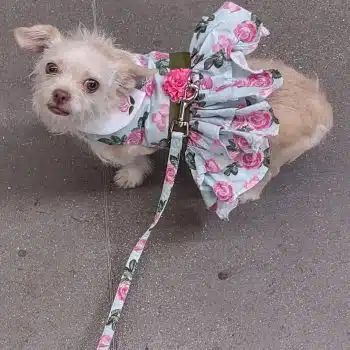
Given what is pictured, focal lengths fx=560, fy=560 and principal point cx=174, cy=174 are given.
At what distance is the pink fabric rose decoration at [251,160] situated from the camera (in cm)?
113

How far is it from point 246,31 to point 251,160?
26cm

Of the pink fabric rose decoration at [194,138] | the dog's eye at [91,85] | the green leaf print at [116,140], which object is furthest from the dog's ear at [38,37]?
the pink fabric rose decoration at [194,138]

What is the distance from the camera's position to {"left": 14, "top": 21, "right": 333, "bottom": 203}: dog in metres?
1.02

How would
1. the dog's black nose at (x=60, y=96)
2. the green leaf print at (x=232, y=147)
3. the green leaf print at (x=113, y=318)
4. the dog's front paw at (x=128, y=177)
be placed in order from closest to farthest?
1. the dog's black nose at (x=60, y=96)
2. the green leaf print at (x=232, y=147)
3. the green leaf print at (x=113, y=318)
4. the dog's front paw at (x=128, y=177)

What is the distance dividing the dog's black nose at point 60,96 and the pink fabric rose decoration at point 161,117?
179 millimetres

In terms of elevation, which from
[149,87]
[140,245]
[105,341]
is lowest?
[105,341]

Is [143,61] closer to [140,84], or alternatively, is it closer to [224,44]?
[140,84]

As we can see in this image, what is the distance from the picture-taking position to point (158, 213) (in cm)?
120

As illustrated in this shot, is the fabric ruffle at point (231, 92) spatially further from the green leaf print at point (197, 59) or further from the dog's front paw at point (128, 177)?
the dog's front paw at point (128, 177)

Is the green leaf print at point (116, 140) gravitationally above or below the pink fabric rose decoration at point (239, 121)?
below

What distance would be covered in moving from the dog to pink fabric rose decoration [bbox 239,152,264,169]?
0.04m

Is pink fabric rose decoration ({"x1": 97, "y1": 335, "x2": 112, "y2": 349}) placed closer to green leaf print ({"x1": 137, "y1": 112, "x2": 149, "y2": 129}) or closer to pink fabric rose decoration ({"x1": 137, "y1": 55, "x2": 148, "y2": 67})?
green leaf print ({"x1": 137, "y1": 112, "x2": 149, "y2": 129})

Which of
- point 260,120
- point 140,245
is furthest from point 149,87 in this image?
point 140,245

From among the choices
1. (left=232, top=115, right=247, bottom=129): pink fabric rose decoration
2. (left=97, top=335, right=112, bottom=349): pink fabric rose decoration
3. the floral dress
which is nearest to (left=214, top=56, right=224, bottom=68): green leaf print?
the floral dress
